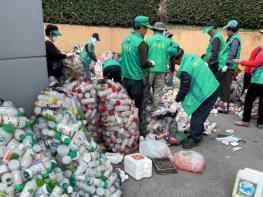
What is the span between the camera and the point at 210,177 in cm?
389

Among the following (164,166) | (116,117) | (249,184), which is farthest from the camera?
(116,117)

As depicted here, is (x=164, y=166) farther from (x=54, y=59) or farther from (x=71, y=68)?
(x=54, y=59)

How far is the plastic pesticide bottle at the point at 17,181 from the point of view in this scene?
255cm

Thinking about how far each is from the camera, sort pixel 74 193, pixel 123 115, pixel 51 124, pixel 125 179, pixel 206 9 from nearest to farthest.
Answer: pixel 74 193, pixel 51 124, pixel 125 179, pixel 123 115, pixel 206 9

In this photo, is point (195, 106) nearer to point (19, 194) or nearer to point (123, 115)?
point (123, 115)

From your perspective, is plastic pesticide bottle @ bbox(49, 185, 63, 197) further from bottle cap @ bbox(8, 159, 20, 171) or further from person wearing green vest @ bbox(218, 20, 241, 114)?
person wearing green vest @ bbox(218, 20, 241, 114)

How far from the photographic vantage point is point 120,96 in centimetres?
425

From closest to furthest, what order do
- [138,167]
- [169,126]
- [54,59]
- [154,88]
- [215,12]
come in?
[138,167]
[54,59]
[169,126]
[154,88]
[215,12]

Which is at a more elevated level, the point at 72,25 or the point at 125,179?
the point at 72,25

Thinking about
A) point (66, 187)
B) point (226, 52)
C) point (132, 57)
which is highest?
point (132, 57)

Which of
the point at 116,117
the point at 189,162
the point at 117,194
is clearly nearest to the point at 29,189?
the point at 117,194

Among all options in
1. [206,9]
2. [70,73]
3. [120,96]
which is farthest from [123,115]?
[206,9]

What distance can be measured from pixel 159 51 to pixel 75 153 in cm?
369

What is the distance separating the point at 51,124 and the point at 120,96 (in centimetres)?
134
